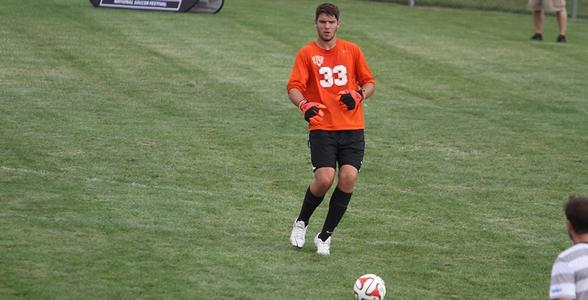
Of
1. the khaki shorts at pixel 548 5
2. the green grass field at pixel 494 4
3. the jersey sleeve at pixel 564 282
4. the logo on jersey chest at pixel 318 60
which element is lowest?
the green grass field at pixel 494 4

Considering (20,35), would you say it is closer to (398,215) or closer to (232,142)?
(232,142)

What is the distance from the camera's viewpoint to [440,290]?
838 cm

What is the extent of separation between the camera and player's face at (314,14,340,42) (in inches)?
353

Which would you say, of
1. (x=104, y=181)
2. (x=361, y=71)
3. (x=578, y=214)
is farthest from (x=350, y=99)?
(x=104, y=181)

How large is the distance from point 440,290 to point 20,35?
12.3 m

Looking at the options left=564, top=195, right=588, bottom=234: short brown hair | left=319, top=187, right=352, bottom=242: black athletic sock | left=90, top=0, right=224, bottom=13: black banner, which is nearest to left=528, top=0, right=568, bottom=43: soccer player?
left=90, top=0, right=224, bottom=13: black banner

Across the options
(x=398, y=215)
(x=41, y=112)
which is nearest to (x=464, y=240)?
(x=398, y=215)

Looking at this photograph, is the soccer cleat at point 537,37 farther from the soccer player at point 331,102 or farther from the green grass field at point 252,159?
the soccer player at point 331,102

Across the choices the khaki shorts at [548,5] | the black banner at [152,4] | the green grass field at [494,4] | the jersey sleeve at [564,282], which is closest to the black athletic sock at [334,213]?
the jersey sleeve at [564,282]

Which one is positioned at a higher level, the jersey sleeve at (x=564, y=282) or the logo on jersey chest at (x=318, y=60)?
the logo on jersey chest at (x=318, y=60)

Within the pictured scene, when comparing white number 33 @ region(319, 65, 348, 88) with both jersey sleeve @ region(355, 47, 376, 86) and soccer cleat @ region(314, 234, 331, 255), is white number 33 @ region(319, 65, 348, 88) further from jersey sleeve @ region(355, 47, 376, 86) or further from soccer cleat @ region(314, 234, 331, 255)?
soccer cleat @ region(314, 234, 331, 255)

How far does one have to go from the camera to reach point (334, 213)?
923cm

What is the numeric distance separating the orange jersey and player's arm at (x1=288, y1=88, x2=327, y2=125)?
6cm

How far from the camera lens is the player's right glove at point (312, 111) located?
29.0 feet
